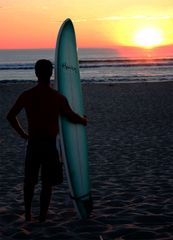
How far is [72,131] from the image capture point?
5.65 meters

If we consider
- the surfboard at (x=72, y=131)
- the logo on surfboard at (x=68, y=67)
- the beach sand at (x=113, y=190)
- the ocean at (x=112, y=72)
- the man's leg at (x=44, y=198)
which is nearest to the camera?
the beach sand at (x=113, y=190)

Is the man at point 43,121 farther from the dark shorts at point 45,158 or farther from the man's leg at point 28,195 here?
the man's leg at point 28,195

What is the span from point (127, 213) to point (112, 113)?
12.4 m

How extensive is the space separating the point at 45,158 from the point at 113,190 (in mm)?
1953

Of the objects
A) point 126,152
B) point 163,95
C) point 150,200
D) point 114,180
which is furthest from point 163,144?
point 163,95

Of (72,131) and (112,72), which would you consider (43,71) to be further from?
(112,72)

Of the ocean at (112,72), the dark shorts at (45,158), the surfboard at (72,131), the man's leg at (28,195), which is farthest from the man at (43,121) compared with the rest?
the ocean at (112,72)

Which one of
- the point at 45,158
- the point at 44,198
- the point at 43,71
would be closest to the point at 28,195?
the point at 44,198

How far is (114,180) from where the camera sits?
7469 millimetres

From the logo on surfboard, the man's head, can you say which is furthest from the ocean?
the man's head

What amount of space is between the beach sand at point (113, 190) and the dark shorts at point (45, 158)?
0.55 m

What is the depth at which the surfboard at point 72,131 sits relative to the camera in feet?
18.4

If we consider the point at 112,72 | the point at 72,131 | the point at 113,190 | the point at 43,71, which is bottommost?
the point at 113,190

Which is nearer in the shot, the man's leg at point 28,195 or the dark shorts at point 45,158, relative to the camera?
the dark shorts at point 45,158
